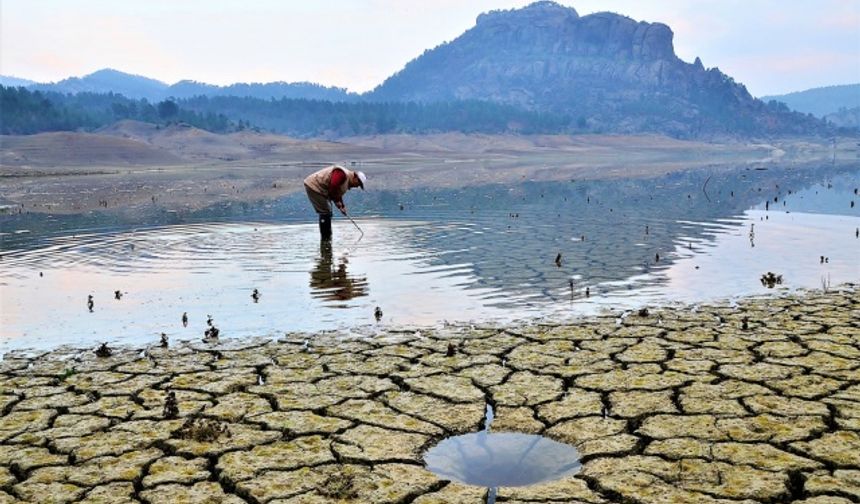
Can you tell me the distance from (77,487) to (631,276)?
8.49 meters

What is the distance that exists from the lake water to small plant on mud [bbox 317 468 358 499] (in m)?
3.72

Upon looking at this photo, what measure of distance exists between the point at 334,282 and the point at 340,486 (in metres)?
6.76

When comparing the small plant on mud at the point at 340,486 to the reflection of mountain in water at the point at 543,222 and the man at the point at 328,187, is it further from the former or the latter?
the man at the point at 328,187

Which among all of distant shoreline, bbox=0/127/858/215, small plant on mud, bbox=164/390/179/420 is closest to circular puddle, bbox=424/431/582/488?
small plant on mud, bbox=164/390/179/420

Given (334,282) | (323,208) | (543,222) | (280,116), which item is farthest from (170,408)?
(280,116)

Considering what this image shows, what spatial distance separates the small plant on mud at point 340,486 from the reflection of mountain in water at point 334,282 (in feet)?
17.8

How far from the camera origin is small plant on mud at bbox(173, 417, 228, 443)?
17.5 ft

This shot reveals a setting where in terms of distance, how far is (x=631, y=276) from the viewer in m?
11.5

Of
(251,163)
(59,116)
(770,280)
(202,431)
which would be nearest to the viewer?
(202,431)

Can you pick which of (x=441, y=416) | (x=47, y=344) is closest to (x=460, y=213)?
(x=47, y=344)

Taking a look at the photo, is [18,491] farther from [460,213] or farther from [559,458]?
[460,213]

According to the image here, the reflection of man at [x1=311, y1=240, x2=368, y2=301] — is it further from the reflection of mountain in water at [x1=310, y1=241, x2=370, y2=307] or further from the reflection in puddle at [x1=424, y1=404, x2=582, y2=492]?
the reflection in puddle at [x1=424, y1=404, x2=582, y2=492]

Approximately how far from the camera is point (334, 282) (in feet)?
36.9

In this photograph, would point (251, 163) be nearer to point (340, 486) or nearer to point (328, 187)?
point (328, 187)
